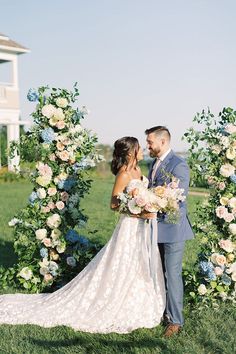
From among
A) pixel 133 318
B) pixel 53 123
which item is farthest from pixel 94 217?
pixel 133 318

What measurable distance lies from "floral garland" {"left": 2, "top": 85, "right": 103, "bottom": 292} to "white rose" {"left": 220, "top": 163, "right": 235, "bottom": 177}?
57.9 inches

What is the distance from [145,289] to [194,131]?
5.61 feet

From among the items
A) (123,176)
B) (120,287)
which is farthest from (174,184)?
(120,287)

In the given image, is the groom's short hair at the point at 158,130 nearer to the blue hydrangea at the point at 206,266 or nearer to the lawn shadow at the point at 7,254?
the blue hydrangea at the point at 206,266

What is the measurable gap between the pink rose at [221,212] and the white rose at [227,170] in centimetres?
35

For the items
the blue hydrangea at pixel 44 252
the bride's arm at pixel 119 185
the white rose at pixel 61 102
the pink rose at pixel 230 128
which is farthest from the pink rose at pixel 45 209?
the pink rose at pixel 230 128

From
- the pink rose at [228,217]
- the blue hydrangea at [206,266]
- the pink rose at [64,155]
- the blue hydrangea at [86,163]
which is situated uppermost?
the pink rose at [64,155]

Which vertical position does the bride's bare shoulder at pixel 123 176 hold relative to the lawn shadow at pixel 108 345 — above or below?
above

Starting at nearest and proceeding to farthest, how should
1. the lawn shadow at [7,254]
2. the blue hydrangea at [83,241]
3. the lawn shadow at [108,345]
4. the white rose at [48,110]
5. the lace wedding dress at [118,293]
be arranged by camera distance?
1. the lawn shadow at [108,345]
2. the lace wedding dress at [118,293]
3. the white rose at [48,110]
4. the blue hydrangea at [83,241]
5. the lawn shadow at [7,254]

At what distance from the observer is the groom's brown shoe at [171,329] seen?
16.8 feet

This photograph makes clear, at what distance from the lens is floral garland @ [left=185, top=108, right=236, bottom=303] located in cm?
580

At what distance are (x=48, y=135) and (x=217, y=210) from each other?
2031 mm

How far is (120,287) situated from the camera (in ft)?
18.0

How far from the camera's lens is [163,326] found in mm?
5402
